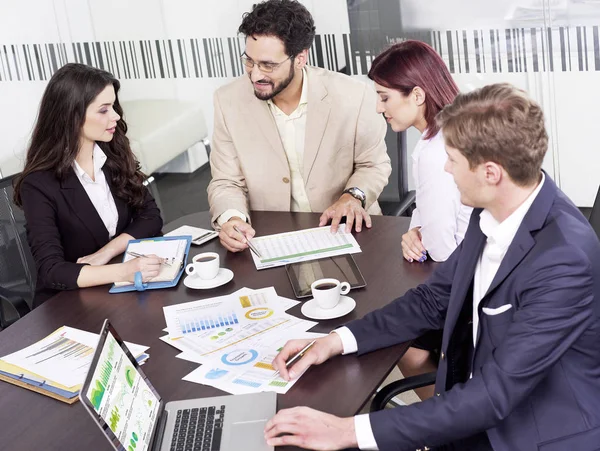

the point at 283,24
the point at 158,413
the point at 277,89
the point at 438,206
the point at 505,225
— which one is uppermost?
the point at 283,24

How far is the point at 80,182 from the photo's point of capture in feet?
9.37

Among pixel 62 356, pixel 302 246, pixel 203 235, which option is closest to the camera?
pixel 62 356

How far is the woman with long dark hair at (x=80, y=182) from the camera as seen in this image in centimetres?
274

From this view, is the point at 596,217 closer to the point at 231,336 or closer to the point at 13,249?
the point at 231,336

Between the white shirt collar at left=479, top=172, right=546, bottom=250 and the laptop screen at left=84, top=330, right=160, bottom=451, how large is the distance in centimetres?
84

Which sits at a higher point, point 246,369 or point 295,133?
point 295,133

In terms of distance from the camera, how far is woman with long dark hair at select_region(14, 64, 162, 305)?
2.74 m

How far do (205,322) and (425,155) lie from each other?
2.65 feet

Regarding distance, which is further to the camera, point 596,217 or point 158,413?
point 596,217

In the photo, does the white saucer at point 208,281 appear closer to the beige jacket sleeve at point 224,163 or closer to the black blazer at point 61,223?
the black blazer at point 61,223

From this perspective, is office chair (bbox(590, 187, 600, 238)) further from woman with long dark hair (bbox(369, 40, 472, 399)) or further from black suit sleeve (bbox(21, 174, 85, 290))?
black suit sleeve (bbox(21, 174, 85, 290))

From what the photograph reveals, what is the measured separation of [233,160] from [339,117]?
46cm

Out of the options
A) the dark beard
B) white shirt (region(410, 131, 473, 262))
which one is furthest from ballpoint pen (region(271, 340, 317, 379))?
the dark beard

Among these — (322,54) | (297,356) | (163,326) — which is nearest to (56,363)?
(163,326)
